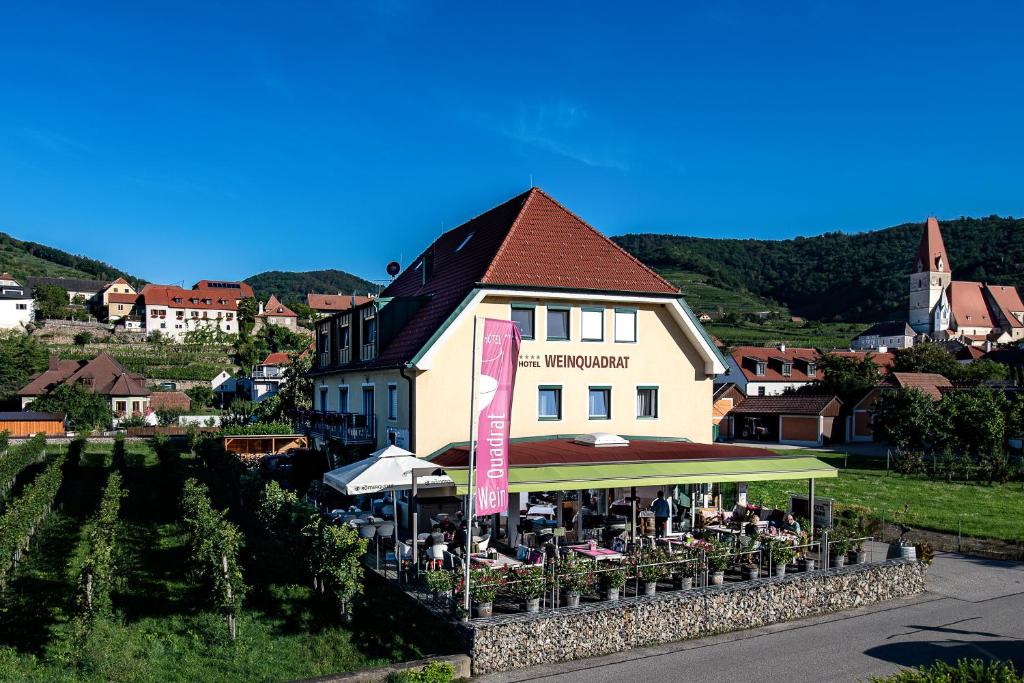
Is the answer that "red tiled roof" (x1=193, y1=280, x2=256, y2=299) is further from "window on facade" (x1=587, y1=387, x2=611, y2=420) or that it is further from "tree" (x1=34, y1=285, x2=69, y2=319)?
"window on facade" (x1=587, y1=387, x2=611, y2=420)

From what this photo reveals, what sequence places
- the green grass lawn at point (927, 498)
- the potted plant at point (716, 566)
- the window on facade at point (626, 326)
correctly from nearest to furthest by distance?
the potted plant at point (716, 566) → the window on facade at point (626, 326) → the green grass lawn at point (927, 498)

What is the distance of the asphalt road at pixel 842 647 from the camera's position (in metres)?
13.7

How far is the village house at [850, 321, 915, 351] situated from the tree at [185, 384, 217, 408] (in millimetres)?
107125

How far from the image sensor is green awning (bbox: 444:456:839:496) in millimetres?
17500

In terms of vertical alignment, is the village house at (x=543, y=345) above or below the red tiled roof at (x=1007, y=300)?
below

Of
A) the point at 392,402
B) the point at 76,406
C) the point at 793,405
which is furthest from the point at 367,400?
the point at 76,406

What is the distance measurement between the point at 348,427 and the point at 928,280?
164304 mm

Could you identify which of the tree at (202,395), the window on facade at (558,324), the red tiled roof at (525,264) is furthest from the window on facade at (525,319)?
the tree at (202,395)

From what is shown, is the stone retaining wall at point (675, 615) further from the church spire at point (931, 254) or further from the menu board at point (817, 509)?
the church spire at point (931, 254)

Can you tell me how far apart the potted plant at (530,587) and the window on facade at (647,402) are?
415 inches

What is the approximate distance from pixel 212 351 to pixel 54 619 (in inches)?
4286

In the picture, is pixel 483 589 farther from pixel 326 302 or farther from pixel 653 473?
pixel 326 302

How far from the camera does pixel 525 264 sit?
23125mm

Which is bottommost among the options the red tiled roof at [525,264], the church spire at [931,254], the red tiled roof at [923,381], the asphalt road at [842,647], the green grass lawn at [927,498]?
the asphalt road at [842,647]
